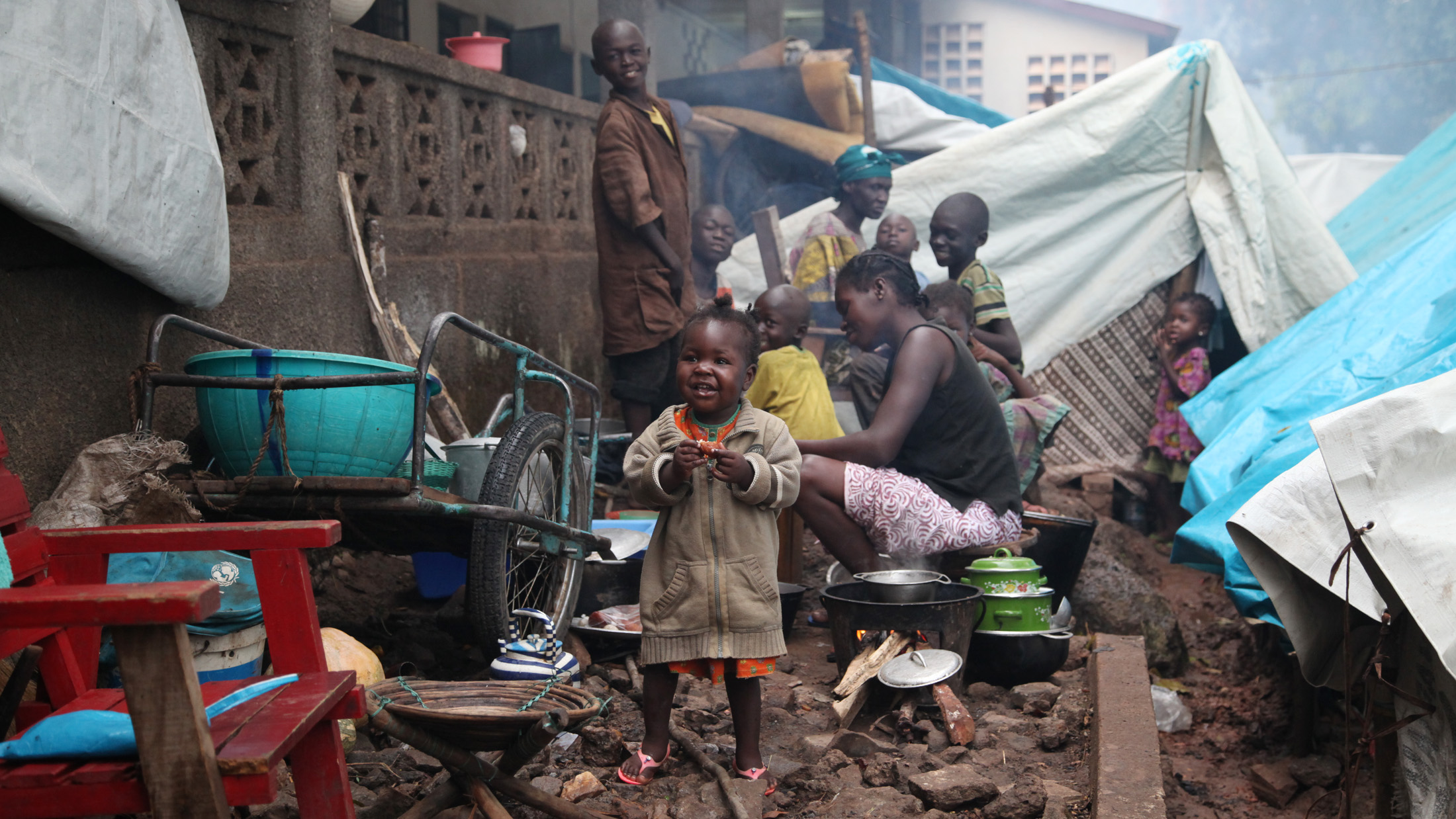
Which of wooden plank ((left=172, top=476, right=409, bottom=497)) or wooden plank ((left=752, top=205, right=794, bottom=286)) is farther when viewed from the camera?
wooden plank ((left=752, top=205, right=794, bottom=286))

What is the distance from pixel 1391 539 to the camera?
243cm

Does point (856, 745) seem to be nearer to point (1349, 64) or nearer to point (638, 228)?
point (638, 228)

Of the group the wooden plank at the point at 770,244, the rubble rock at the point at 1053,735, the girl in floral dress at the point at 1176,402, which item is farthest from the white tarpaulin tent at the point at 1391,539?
the girl in floral dress at the point at 1176,402

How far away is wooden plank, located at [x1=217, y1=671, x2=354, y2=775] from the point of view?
70.6 inches

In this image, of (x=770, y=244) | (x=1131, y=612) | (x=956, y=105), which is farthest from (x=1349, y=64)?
(x=1131, y=612)

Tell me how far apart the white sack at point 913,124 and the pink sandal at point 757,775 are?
22.6 feet

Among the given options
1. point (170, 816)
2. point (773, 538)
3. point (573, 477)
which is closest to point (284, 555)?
point (170, 816)

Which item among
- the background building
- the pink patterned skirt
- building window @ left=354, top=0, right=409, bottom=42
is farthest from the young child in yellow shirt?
the background building

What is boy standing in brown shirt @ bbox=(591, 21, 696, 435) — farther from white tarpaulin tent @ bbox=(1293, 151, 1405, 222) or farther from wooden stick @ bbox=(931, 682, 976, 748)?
white tarpaulin tent @ bbox=(1293, 151, 1405, 222)

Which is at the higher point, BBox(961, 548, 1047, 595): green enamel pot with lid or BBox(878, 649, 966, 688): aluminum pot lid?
BBox(961, 548, 1047, 595): green enamel pot with lid

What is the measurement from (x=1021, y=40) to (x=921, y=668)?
Result: 48.9 ft

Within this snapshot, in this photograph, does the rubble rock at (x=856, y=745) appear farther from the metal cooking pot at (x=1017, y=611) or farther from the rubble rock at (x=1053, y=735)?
the metal cooking pot at (x=1017, y=611)

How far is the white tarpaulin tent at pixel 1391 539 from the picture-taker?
2373mm

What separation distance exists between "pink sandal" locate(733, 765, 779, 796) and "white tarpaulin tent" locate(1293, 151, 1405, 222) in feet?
44.5
